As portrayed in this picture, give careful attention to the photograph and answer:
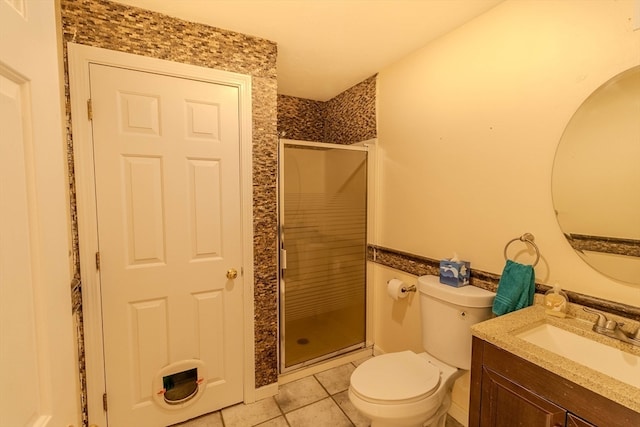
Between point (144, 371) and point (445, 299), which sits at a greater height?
point (445, 299)

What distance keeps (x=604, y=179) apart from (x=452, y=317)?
915 mm

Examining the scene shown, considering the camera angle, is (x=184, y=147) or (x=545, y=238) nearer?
(x=545, y=238)

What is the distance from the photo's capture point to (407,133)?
211 centimetres

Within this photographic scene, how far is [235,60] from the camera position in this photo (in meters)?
1.80

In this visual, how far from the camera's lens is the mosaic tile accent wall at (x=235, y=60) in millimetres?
1465

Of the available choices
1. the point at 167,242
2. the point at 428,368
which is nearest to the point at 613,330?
the point at 428,368

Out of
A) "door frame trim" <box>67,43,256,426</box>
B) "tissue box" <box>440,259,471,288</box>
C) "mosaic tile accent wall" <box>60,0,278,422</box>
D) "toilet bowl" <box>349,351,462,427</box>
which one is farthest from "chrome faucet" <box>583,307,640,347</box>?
"door frame trim" <box>67,43,256,426</box>

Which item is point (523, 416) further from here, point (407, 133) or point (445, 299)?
point (407, 133)

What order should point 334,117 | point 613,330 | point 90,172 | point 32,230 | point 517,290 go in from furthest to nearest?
point 334,117, point 90,172, point 517,290, point 613,330, point 32,230

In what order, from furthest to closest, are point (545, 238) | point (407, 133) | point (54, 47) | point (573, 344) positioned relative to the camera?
1. point (407, 133)
2. point (545, 238)
3. point (573, 344)
4. point (54, 47)

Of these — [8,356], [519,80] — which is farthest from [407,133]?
[8,356]

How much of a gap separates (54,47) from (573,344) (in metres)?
1.89

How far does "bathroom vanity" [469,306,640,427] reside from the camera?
0.85 meters

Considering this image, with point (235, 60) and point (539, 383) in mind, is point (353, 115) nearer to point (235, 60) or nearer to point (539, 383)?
point (235, 60)
